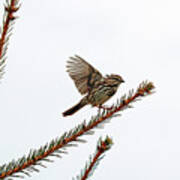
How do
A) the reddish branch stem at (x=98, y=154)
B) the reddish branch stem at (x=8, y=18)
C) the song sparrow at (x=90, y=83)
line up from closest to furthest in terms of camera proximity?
1. the reddish branch stem at (x=8, y=18)
2. the reddish branch stem at (x=98, y=154)
3. the song sparrow at (x=90, y=83)

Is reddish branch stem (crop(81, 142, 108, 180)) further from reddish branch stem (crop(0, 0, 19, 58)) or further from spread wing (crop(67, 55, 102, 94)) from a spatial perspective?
spread wing (crop(67, 55, 102, 94))

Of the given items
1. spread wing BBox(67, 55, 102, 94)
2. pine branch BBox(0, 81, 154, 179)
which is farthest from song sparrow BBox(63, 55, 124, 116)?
pine branch BBox(0, 81, 154, 179)

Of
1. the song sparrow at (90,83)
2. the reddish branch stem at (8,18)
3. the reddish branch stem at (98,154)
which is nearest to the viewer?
the reddish branch stem at (8,18)

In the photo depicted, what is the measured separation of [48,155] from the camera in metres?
3.10

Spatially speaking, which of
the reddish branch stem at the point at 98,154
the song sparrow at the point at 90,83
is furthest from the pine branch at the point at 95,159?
the song sparrow at the point at 90,83

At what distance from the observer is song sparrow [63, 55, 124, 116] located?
5.44m

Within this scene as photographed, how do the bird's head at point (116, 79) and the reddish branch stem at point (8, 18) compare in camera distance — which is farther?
the bird's head at point (116, 79)

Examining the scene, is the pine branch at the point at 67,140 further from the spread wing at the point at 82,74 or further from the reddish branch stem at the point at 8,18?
the spread wing at the point at 82,74

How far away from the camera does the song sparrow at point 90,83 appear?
17.9ft

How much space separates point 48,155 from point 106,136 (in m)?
0.48

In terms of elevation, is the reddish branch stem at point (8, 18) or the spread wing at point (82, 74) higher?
the reddish branch stem at point (8, 18)

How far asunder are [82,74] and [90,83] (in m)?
0.18

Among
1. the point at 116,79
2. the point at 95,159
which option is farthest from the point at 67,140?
the point at 116,79

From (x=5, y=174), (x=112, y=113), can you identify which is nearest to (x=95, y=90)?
(x=112, y=113)
